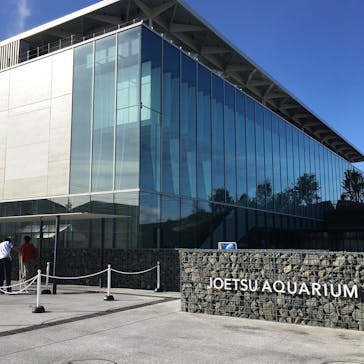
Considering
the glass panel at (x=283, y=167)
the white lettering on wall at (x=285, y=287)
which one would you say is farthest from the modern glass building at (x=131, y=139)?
the white lettering on wall at (x=285, y=287)

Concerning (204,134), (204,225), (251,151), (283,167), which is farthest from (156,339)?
(283,167)

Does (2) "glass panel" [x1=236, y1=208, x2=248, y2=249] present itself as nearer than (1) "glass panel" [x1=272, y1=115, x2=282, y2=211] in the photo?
Yes

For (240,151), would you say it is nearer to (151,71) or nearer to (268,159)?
(268,159)

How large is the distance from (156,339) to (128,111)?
13.3 meters

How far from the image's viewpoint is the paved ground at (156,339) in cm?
705

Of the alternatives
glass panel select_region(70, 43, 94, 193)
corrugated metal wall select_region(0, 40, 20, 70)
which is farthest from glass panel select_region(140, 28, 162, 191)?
corrugated metal wall select_region(0, 40, 20, 70)

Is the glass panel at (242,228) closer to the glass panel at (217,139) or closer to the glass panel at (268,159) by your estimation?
the glass panel at (217,139)

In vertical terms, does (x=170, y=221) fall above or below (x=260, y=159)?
below

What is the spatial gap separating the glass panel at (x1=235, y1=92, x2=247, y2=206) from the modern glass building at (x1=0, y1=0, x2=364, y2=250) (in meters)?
0.07

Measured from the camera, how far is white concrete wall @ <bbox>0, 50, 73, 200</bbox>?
22.3 m

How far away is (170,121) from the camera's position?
21.4 m

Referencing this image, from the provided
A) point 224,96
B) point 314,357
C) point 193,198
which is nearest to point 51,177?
point 193,198

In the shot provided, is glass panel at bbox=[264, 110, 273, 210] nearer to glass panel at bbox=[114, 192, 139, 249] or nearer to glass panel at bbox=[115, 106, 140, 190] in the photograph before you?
glass panel at bbox=[115, 106, 140, 190]

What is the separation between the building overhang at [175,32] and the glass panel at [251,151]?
4.87 meters
